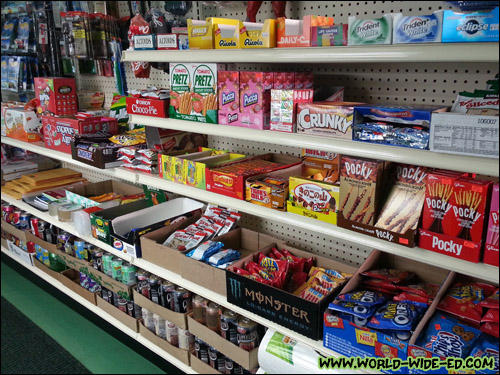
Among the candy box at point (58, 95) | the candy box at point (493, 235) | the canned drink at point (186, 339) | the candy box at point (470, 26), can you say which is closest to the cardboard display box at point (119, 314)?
the canned drink at point (186, 339)

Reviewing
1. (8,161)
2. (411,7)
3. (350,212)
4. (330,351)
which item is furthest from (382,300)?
(8,161)

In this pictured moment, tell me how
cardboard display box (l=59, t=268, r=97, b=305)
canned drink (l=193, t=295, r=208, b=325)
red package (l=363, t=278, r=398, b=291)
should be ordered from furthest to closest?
cardboard display box (l=59, t=268, r=97, b=305)
canned drink (l=193, t=295, r=208, b=325)
red package (l=363, t=278, r=398, b=291)

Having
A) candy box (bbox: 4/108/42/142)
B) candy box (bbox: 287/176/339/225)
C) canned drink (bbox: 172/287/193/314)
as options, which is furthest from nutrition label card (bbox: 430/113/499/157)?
candy box (bbox: 4/108/42/142)

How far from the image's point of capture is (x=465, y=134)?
1.24 metres

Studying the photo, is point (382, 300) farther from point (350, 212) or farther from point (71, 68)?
point (71, 68)

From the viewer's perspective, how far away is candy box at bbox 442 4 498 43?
3.67ft

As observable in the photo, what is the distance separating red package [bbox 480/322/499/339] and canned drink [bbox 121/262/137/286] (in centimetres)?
193

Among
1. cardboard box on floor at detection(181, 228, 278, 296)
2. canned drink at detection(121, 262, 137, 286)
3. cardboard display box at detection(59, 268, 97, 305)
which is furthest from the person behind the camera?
cardboard display box at detection(59, 268, 97, 305)

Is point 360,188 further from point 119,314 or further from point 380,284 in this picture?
point 119,314

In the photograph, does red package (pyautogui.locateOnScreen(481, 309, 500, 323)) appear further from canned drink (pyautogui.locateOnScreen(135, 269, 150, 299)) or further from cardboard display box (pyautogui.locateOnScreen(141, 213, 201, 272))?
canned drink (pyautogui.locateOnScreen(135, 269, 150, 299))

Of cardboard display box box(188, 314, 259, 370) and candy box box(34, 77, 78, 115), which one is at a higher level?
Result: candy box box(34, 77, 78, 115)

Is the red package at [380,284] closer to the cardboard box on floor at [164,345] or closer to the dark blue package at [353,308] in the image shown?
the dark blue package at [353,308]

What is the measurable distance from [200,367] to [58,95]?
208 centimetres

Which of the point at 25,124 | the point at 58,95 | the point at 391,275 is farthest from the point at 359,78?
the point at 25,124
